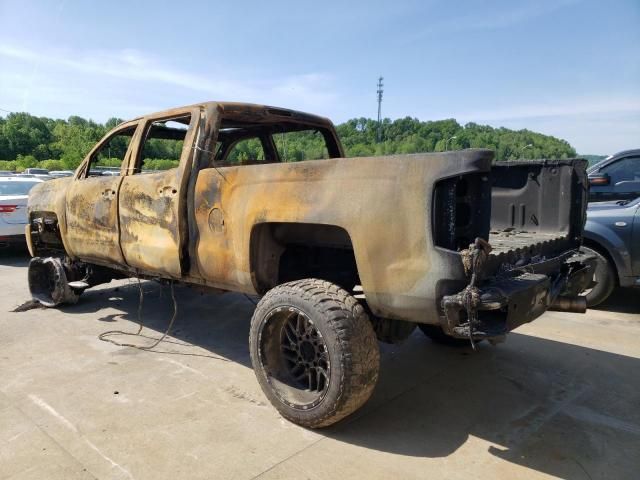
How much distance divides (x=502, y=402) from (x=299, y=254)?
1775mm

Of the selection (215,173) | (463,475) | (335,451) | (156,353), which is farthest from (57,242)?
(463,475)

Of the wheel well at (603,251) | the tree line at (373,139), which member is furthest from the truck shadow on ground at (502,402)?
the tree line at (373,139)

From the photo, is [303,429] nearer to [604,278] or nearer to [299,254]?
[299,254]

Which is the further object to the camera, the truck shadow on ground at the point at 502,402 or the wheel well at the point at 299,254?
the wheel well at the point at 299,254

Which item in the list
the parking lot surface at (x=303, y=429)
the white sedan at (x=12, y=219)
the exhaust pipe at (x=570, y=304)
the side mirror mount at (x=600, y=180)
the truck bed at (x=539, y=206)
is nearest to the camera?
the parking lot surface at (x=303, y=429)

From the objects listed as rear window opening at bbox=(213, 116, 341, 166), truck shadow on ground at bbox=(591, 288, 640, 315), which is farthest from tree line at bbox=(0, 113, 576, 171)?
rear window opening at bbox=(213, 116, 341, 166)

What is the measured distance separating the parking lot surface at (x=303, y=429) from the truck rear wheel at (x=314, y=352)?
0.62 feet

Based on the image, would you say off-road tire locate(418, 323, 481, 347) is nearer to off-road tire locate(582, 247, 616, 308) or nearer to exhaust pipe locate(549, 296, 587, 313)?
exhaust pipe locate(549, 296, 587, 313)

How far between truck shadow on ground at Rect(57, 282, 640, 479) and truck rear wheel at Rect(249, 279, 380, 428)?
27 centimetres

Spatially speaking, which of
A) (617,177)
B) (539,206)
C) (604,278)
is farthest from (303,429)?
(617,177)

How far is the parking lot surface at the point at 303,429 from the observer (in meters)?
2.55

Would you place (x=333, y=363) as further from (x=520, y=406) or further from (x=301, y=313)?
(x=520, y=406)

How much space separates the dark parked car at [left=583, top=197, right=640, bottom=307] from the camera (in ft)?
17.8

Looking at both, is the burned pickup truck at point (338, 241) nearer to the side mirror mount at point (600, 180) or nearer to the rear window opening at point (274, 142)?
the rear window opening at point (274, 142)
